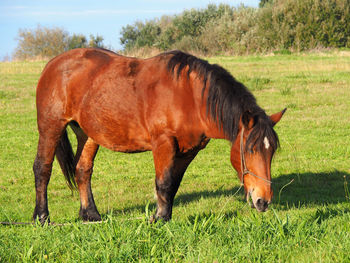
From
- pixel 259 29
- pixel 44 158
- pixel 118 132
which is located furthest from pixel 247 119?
→ pixel 259 29

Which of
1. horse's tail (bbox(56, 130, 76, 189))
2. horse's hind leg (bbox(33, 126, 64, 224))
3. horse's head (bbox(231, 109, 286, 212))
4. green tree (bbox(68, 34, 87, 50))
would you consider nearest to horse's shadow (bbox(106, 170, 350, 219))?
horse's tail (bbox(56, 130, 76, 189))

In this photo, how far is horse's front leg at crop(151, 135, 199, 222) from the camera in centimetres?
470

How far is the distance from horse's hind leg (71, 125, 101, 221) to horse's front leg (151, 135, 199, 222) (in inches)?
47.7

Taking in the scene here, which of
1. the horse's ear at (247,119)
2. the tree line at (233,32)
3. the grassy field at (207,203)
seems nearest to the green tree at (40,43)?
the tree line at (233,32)

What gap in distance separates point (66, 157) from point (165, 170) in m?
1.83

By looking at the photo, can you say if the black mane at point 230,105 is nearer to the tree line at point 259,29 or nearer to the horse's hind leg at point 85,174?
the horse's hind leg at point 85,174

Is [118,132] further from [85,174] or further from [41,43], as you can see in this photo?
[41,43]

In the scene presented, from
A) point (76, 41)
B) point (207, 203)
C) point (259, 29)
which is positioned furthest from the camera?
point (76, 41)

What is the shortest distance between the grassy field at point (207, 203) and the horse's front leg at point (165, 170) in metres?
0.26

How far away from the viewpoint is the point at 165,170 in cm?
474

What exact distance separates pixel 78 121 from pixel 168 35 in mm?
38546

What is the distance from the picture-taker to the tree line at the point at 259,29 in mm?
33719

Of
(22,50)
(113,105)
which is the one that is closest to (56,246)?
(113,105)

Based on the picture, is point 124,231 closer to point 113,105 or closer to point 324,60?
point 113,105
